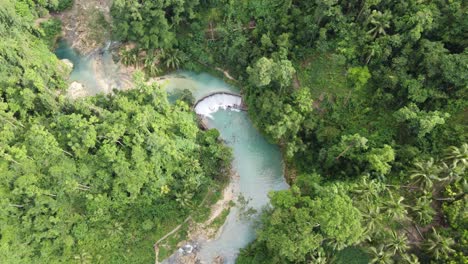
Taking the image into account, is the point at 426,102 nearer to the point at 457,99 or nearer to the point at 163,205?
the point at 457,99

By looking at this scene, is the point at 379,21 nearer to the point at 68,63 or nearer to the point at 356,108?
the point at 356,108

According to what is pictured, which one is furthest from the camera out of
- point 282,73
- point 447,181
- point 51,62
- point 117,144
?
point 51,62

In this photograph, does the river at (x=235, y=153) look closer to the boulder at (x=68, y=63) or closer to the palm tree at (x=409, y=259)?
the boulder at (x=68, y=63)

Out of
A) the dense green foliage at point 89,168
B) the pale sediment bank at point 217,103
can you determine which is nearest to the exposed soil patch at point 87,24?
the dense green foliage at point 89,168

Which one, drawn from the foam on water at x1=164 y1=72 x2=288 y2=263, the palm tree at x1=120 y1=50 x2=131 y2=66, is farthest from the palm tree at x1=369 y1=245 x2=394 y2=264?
the palm tree at x1=120 y1=50 x2=131 y2=66

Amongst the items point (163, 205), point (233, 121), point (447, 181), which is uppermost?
point (447, 181)

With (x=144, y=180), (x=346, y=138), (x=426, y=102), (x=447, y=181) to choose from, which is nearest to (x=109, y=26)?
(x=144, y=180)

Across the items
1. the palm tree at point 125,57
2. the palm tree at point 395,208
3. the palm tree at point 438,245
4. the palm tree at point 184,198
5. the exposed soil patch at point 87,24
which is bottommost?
the palm tree at point 184,198
